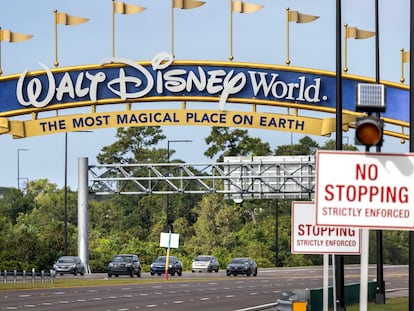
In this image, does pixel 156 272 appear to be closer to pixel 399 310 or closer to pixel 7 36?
pixel 7 36

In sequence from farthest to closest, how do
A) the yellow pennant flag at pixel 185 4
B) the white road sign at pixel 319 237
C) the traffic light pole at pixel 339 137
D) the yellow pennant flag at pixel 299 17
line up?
the yellow pennant flag at pixel 185 4, the yellow pennant flag at pixel 299 17, the traffic light pole at pixel 339 137, the white road sign at pixel 319 237

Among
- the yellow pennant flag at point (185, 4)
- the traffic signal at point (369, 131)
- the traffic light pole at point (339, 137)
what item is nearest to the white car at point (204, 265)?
the yellow pennant flag at point (185, 4)

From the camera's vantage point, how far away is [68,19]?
5166 cm

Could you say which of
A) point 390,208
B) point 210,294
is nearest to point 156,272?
point 210,294

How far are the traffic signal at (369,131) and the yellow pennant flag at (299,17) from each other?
37231mm

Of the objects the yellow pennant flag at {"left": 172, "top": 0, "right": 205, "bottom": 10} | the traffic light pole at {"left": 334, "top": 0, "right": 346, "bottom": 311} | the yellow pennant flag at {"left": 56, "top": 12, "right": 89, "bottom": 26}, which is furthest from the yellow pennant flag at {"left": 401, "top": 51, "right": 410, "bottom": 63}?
the traffic light pole at {"left": 334, "top": 0, "right": 346, "bottom": 311}

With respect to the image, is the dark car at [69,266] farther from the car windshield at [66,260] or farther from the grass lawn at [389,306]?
the grass lawn at [389,306]

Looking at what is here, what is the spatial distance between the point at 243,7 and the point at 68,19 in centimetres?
710

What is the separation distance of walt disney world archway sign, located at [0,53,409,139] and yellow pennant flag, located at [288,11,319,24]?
7.88 feet

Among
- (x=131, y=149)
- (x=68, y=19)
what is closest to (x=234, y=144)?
(x=131, y=149)

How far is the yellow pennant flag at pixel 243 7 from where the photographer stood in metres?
50.5

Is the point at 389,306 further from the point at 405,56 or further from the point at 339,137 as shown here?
the point at 405,56

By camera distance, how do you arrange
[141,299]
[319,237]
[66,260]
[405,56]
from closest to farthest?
1. [319,237]
2. [141,299]
3. [405,56]
4. [66,260]

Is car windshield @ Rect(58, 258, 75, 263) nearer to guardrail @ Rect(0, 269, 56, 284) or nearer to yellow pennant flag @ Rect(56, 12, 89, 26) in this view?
guardrail @ Rect(0, 269, 56, 284)
